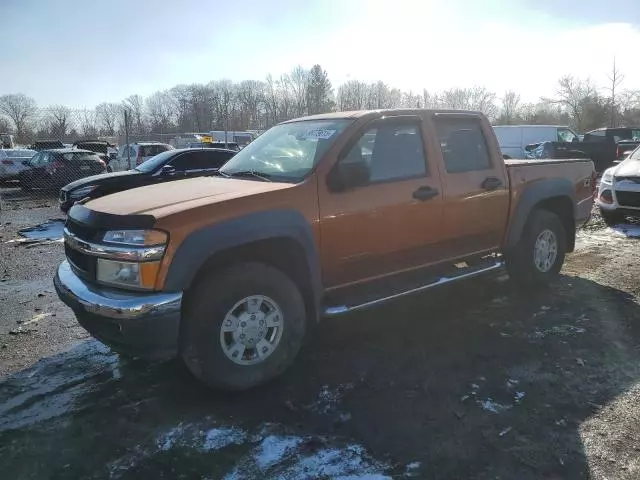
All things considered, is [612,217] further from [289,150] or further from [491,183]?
[289,150]

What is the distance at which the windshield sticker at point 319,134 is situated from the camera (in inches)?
165

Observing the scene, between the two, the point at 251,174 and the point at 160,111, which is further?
the point at 160,111

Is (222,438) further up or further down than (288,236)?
further down

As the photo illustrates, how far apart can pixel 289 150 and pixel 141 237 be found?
65.2 inches

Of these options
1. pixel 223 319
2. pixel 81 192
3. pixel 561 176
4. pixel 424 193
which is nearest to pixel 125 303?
pixel 223 319

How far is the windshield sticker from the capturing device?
4180 mm

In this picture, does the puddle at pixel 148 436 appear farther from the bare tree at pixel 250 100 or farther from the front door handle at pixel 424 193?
the bare tree at pixel 250 100

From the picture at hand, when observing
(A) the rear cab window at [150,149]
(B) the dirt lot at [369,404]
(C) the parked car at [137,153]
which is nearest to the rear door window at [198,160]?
(B) the dirt lot at [369,404]

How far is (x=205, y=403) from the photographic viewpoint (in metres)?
3.52

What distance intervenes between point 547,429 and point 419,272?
1830 millimetres

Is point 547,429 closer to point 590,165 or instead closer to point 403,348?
point 403,348

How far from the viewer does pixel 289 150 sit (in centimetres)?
440

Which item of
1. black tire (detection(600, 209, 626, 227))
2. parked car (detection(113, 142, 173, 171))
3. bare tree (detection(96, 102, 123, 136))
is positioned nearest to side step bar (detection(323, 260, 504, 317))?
black tire (detection(600, 209, 626, 227))

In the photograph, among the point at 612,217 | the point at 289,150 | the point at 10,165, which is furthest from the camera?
the point at 10,165
